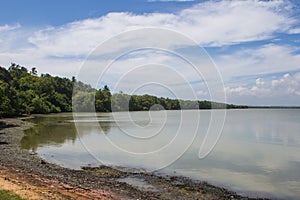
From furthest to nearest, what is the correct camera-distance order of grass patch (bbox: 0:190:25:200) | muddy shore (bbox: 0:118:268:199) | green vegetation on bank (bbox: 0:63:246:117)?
green vegetation on bank (bbox: 0:63:246:117) → muddy shore (bbox: 0:118:268:199) → grass patch (bbox: 0:190:25:200)

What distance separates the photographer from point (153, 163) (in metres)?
26.6

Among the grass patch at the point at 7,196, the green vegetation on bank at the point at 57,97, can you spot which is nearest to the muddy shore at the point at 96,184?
the grass patch at the point at 7,196

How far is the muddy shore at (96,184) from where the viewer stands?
13688 millimetres

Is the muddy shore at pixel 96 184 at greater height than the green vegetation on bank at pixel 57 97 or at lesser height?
lesser

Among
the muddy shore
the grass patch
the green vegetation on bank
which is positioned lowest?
the muddy shore

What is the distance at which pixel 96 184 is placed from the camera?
58.3ft

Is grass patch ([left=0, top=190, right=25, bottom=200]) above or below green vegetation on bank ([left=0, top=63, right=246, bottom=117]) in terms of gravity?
below

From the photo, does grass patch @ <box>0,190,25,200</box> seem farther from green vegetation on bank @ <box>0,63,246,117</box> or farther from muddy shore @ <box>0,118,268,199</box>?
green vegetation on bank @ <box>0,63,246,117</box>

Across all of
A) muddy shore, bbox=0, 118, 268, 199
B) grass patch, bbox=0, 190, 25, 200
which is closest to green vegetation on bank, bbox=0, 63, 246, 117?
muddy shore, bbox=0, 118, 268, 199

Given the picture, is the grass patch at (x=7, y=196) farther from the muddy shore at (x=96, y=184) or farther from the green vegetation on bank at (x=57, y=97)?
the green vegetation on bank at (x=57, y=97)

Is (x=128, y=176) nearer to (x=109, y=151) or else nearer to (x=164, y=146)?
(x=109, y=151)

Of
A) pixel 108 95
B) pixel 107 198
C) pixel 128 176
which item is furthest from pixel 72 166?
pixel 108 95

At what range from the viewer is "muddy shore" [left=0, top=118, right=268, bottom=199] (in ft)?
44.9

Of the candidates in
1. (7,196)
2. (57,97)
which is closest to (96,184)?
(7,196)
